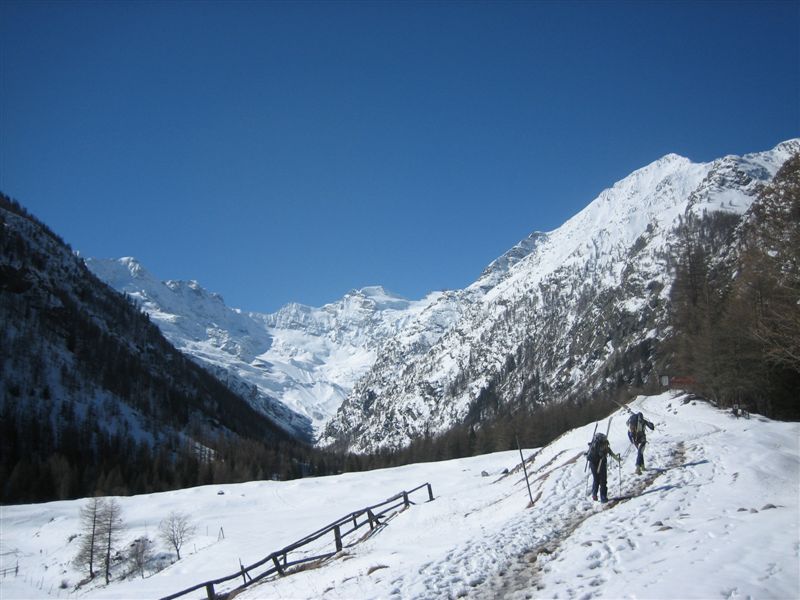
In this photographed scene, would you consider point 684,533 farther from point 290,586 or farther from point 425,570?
point 290,586

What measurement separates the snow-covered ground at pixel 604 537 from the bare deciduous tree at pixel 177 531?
9891 mm

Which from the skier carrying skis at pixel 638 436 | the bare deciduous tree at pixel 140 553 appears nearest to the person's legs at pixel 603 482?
the skier carrying skis at pixel 638 436

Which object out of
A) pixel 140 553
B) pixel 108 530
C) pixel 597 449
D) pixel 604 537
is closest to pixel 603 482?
pixel 597 449

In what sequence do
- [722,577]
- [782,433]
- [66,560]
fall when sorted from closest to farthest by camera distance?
[722,577] → [782,433] → [66,560]

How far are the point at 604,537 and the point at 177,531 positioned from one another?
45.5 metres

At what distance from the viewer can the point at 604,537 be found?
44.1 ft

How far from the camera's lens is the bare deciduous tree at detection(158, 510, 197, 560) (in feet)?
152

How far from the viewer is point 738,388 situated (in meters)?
38.5

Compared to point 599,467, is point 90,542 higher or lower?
lower

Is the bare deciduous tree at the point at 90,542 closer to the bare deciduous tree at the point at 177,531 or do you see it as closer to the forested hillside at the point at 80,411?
the bare deciduous tree at the point at 177,531

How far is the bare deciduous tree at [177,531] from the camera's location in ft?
152

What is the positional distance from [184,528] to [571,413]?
4159 inches

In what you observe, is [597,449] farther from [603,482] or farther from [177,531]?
[177,531]

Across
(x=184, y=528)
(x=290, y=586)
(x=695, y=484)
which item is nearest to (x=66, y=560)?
(x=184, y=528)
